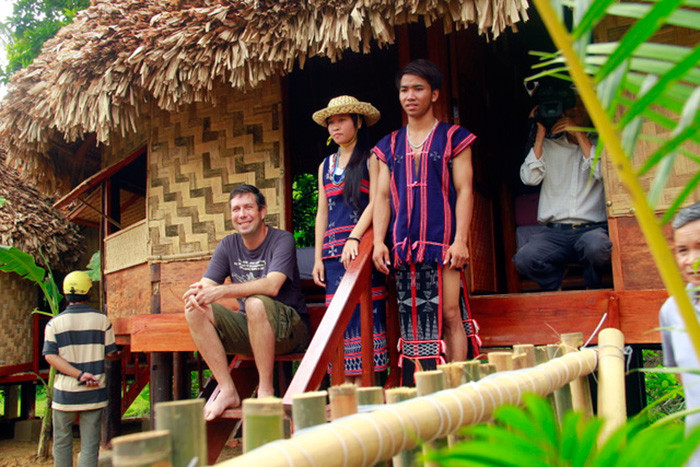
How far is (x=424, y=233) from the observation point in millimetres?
3148

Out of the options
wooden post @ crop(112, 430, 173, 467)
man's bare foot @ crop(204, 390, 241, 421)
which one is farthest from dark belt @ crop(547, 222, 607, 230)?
wooden post @ crop(112, 430, 173, 467)

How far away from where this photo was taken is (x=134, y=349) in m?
4.43

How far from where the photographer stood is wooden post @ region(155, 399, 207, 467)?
91 cm

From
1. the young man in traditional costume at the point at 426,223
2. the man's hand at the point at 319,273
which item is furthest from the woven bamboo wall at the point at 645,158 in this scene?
the man's hand at the point at 319,273

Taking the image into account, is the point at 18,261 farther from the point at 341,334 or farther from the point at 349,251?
the point at 341,334

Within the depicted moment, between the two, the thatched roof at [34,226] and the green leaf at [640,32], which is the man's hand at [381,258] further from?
the thatched roof at [34,226]

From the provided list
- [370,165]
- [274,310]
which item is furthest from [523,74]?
[274,310]

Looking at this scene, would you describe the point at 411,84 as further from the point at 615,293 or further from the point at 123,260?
the point at 123,260

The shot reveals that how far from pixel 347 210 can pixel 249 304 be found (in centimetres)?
74

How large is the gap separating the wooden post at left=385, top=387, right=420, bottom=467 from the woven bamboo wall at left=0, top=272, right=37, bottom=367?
28.8 feet

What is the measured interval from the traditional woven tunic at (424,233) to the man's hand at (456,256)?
0.03 m

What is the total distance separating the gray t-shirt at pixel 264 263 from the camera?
3.72m

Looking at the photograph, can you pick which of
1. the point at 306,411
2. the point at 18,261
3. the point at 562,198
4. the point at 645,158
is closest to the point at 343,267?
the point at 562,198

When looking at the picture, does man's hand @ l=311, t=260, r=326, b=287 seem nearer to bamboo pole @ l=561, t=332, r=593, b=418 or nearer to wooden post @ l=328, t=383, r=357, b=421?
bamboo pole @ l=561, t=332, r=593, b=418
